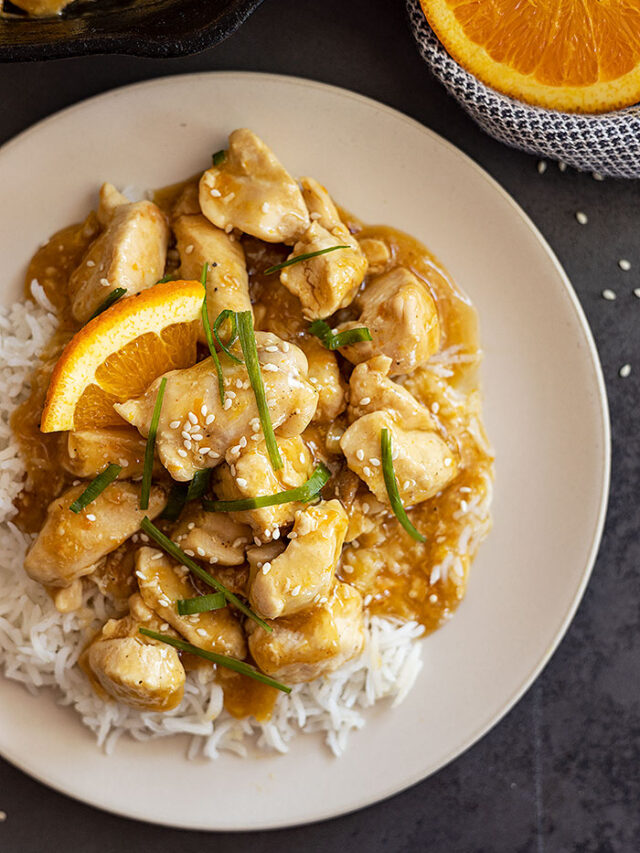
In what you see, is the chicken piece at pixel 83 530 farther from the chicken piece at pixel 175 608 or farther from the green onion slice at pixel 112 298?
the green onion slice at pixel 112 298

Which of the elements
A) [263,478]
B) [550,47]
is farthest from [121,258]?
[550,47]

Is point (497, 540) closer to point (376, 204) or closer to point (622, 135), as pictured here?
point (376, 204)

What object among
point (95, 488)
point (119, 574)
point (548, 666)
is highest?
point (95, 488)

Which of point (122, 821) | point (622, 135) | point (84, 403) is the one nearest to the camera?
point (84, 403)

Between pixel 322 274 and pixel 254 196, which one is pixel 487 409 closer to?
pixel 322 274

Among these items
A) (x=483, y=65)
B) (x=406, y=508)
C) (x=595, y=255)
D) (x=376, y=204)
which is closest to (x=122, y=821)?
(x=406, y=508)

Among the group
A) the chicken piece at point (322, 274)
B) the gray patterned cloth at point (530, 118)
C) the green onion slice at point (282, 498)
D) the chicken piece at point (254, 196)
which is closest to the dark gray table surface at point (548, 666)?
the gray patterned cloth at point (530, 118)
